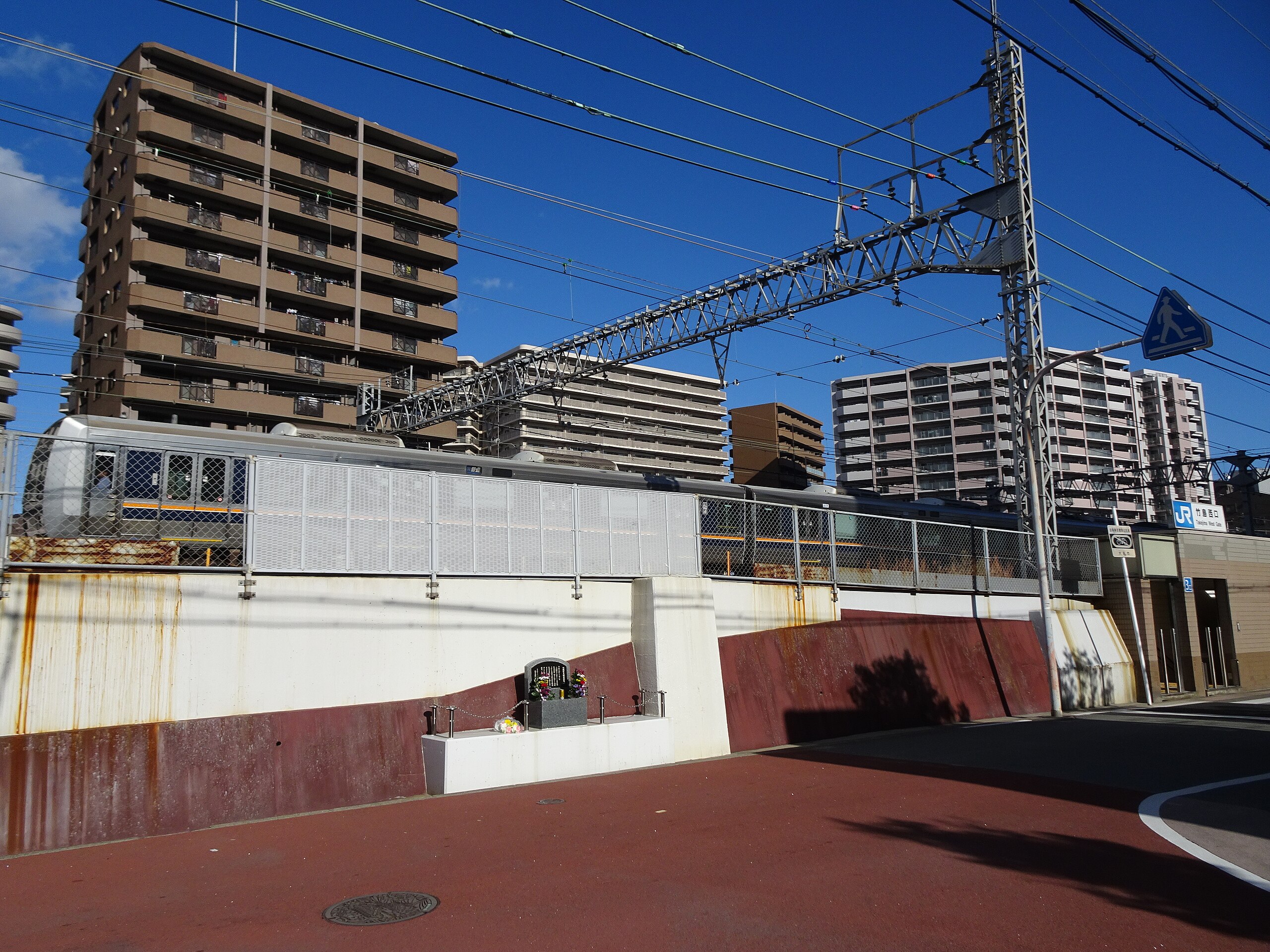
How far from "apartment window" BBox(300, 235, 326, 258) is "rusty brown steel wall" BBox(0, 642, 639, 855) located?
123 feet

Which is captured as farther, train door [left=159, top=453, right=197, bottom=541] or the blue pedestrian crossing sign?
the blue pedestrian crossing sign

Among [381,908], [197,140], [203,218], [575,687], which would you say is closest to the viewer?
[381,908]

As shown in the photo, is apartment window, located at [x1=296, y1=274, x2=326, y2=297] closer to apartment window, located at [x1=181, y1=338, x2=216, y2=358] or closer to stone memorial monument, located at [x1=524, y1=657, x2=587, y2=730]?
apartment window, located at [x1=181, y1=338, x2=216, y2=358]

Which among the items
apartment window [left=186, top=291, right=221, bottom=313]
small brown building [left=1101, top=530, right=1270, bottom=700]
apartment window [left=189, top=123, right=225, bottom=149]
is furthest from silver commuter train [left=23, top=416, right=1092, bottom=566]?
apartment window [left=189, top=123, right=225, bottom=149]

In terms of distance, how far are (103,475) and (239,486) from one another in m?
1.50

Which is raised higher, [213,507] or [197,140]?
[197,140]

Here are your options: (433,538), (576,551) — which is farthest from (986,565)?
(433,538)

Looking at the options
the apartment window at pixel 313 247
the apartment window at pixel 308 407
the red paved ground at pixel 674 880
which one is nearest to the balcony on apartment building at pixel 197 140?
the apartment window at pixel 313 247

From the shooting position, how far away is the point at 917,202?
1892cm

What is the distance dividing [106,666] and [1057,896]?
893 centimetres

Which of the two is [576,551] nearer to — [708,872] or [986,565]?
[708,872]

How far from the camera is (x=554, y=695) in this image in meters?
12.1

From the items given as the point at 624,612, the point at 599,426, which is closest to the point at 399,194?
the point at 599,426

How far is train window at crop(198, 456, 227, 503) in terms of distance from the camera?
1077 cm
